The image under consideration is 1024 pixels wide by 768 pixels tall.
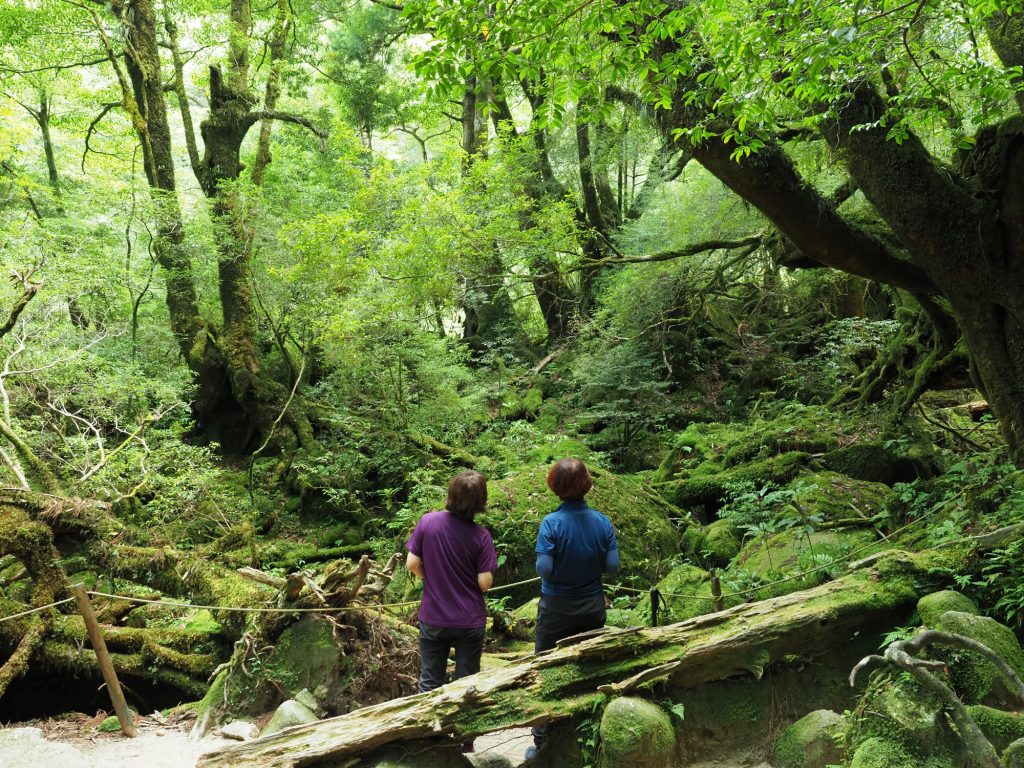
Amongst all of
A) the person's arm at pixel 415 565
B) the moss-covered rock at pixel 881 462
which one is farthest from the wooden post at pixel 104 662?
the moss-covered rock at pixel 881 462

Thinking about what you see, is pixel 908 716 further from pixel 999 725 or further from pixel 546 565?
pixel 546 565

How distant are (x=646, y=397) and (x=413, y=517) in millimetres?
6114

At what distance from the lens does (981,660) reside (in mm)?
3230

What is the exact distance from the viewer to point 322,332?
38.9 ft

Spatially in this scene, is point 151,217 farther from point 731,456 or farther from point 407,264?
point 731,456

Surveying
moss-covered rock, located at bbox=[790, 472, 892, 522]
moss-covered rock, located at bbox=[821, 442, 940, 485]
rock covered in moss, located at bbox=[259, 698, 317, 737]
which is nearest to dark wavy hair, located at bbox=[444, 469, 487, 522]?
rock covered in moss, located at bbox=[259, 698, 317, 737]

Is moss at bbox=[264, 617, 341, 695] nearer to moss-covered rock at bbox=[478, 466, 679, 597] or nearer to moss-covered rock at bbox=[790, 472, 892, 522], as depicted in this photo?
moss-covered rock at bbox=[478, 466, 679, 597]

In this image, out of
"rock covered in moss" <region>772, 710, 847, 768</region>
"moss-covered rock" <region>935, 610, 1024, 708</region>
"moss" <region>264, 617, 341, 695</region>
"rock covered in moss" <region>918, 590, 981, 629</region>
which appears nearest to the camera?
"moss-covered rock" <region>935, 610, 1024, 708</region>

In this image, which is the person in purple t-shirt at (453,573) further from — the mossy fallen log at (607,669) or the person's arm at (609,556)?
the person's arm at (609,556)

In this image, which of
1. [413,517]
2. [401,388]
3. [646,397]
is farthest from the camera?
[646,397]

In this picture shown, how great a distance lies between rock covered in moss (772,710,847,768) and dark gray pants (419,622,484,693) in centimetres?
188

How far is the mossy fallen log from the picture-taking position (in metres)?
3.56

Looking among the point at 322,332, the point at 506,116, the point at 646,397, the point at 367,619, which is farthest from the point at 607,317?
the point at 367,619

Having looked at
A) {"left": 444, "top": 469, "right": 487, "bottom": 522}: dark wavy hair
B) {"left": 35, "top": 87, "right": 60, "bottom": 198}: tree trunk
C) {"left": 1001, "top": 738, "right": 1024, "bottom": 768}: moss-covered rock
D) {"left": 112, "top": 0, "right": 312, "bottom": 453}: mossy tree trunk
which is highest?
{"left": 35, "top": 87, "right": 60, "bottom": 198}: tree trunk
